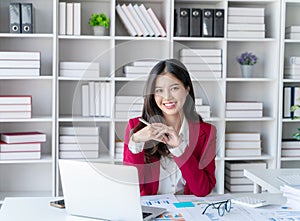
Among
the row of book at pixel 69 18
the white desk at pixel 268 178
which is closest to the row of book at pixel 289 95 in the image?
the white desk at pixel 268 178

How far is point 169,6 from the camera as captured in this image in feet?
12.0

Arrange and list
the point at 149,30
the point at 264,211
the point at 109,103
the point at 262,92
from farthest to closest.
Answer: the point at 262,92 → the point at 149,30 → the point at 264,211 → the point at 109,103

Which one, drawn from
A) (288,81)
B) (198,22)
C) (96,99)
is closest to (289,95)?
(288,81)

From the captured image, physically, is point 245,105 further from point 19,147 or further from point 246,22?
point 19,147

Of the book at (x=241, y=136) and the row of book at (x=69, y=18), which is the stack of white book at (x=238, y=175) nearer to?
the book at (x=241, y=136)

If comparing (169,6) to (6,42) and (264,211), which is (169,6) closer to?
(6,42)

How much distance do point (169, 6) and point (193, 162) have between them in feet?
6.76

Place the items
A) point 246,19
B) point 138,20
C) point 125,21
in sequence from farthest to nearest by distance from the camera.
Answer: point 246,19, point 125,21, point 138,20

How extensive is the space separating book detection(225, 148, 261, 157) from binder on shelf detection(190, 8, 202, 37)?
0.88 meters

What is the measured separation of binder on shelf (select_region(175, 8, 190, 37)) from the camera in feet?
12.1

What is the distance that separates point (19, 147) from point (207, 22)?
5.18 ft

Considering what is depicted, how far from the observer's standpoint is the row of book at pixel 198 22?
3.71 metres

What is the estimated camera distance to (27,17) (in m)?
3.57

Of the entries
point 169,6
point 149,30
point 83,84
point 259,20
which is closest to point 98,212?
point 83,84
